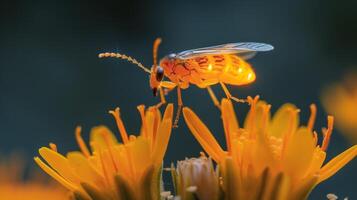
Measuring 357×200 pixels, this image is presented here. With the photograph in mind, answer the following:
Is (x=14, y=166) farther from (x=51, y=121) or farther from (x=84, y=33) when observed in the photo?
(x=84, y=33)

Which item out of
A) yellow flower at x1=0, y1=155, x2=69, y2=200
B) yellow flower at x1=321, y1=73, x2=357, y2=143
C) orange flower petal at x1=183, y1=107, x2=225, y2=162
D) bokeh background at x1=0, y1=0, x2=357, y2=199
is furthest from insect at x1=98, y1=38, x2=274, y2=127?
bokeh background at x1=0, y1=0, x2=357, y2=199

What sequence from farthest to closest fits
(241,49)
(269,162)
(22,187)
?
(22,187)
(241,49)
(269,162)

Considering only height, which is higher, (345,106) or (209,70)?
→ (209,70)

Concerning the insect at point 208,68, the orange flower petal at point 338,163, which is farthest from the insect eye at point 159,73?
the orange flower petal at point 338,163

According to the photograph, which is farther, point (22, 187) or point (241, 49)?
point (22, 187)

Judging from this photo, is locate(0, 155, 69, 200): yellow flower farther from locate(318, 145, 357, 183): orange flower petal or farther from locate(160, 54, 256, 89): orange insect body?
locate(318, 145, 357, 183): orange flower petal

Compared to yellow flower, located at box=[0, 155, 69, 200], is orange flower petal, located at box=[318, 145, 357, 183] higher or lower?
higher

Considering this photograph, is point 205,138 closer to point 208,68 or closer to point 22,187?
point 208,68

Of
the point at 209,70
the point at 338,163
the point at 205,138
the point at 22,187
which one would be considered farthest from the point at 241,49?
the point at 22,187
